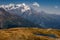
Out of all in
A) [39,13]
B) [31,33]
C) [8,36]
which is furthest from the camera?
[39,13]

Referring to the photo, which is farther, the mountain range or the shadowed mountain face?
the shadowed mountain face

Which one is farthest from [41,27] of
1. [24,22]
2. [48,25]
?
[24,22]

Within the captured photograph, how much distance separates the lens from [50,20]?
1916 cm

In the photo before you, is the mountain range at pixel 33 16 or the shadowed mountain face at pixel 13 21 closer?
the mountain range at pixel 33 16

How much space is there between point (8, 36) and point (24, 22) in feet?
11.3

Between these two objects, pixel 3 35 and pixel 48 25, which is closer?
pixel 3 35

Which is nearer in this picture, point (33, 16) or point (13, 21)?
point (33, 16)

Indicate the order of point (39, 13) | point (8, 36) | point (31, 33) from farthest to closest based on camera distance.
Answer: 1. point (39, 13)
2. point (31, 33)
3. point (8, 36)

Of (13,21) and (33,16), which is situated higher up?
(33,16)

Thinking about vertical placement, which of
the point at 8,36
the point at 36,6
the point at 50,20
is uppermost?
the point at 36,6

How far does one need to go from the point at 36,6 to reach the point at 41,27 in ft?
7.06

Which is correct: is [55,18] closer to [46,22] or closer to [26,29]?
[46,22]

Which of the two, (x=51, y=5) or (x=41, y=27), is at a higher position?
(x=51, y=5)

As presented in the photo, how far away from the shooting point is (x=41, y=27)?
60.0 ft
